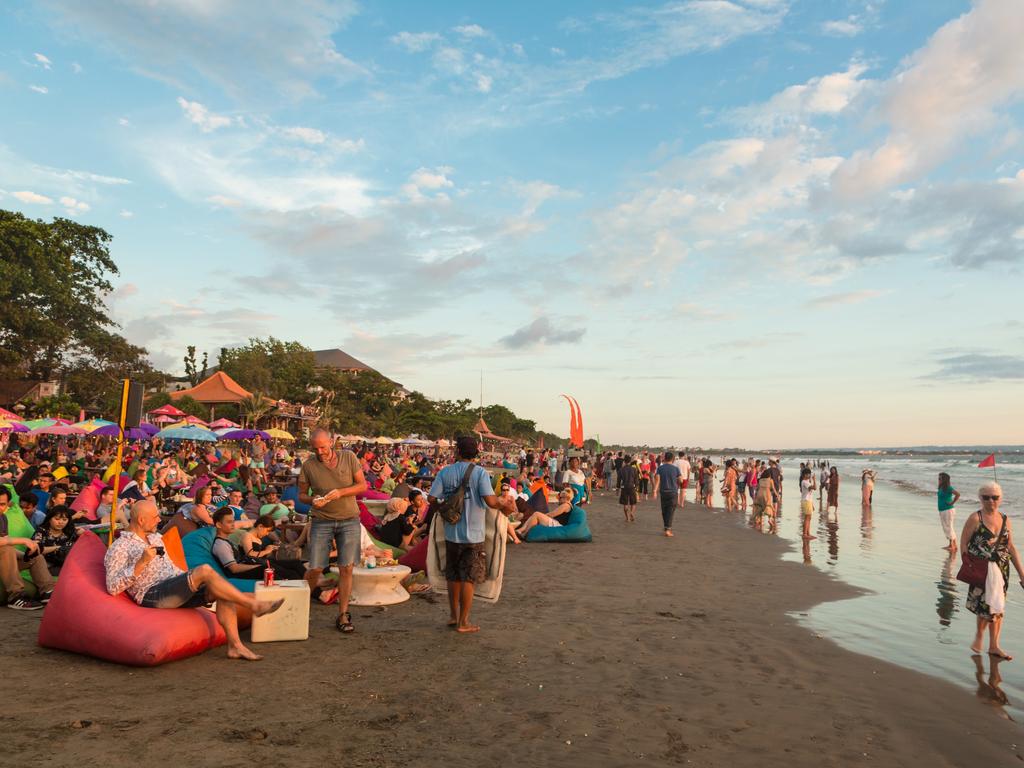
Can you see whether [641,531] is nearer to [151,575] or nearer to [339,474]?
[339,474]

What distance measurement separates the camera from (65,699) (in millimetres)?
3854

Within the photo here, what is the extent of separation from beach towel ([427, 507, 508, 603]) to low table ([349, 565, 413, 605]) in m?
1.08

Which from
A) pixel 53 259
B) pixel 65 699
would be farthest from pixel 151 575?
pixel 53 259

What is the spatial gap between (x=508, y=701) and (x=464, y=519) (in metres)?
1.69

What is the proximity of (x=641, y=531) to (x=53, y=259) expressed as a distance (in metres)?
42.4

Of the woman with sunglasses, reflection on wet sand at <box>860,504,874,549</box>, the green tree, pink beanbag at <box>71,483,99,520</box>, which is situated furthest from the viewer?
the green tree

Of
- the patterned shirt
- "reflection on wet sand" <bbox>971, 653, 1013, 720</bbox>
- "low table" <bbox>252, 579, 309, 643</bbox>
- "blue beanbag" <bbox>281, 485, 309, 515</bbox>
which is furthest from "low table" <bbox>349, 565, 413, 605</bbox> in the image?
"reflection on wet sand" <bbox>971, 653, 1013, 720</bbox>

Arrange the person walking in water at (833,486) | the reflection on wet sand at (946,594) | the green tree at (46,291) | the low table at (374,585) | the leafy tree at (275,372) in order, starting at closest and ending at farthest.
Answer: the low table at (374,585)
the reflection on wet sand at (946,594)
the person walking in water at (833,486)
the green tree at (46,291)
the leafy tree at (275,372)

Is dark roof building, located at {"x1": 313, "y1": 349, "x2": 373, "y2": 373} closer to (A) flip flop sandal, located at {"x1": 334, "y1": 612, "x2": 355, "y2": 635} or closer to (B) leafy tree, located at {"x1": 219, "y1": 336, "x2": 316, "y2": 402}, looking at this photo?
(B) leafy tree, located at {"x1": 219, "y1": 336, "x2": 316, "y2": 402}

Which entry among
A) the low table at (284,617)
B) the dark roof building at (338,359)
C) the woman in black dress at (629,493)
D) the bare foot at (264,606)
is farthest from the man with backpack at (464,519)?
the dark roof building at (338,359)

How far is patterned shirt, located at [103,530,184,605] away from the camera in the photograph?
4.66 m

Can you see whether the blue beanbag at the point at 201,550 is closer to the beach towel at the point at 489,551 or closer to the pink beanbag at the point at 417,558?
the beach towel at the point at 489,551

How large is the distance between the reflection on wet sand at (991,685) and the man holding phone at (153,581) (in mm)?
4852

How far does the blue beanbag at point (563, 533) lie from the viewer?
→ 11.7 meters
